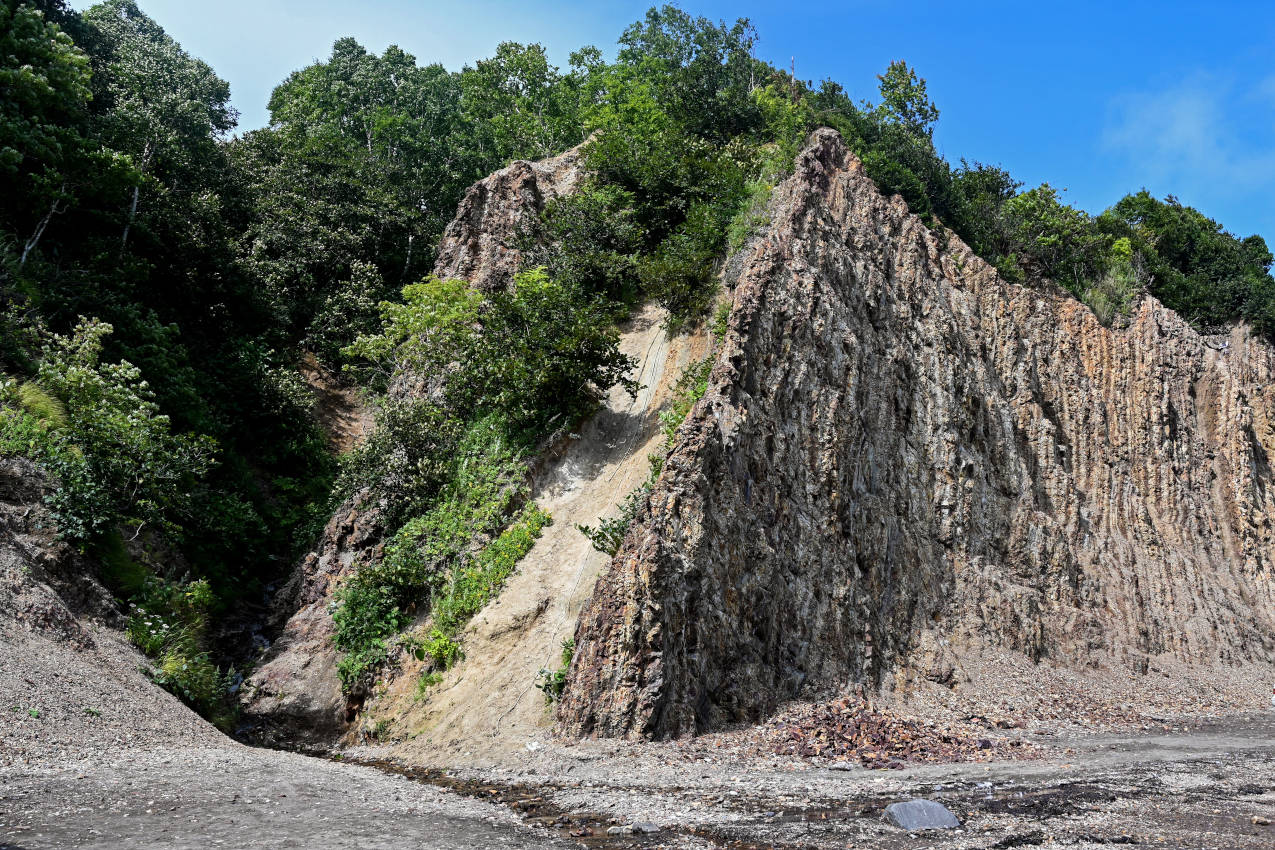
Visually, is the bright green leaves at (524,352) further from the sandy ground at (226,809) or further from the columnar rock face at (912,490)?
the sandy ground at (226,809)

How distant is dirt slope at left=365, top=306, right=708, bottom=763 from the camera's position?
43.0 feet

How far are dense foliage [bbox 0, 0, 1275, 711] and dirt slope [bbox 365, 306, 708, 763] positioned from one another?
2.18 ft

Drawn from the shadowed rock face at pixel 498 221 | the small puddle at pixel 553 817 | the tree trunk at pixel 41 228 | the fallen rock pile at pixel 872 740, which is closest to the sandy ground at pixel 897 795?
the small puddle at pixel 553 817

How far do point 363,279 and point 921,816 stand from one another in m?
25.8

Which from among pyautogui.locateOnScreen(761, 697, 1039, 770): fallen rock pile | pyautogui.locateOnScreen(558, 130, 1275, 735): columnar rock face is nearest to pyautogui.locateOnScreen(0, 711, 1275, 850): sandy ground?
pyautogui.locateOnScreen(761, 697, 1039, 770): fallen rock pile

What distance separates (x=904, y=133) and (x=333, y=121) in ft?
93.0

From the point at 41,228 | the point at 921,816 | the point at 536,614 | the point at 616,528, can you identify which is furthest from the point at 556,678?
the point at 41,228

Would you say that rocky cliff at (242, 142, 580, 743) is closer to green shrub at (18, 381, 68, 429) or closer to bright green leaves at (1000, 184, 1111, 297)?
green shrub at (18, 381, 68, 429)

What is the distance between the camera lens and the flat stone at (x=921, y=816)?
Answer: 841 centimetres

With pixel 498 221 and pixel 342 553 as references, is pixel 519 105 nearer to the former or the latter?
pixel 498 221

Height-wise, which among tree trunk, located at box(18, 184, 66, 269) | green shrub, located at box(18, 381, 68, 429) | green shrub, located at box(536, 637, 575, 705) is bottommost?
green shrub, located at box(536, 637, 575, 705)

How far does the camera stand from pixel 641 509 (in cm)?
1404

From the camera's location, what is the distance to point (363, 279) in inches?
1135

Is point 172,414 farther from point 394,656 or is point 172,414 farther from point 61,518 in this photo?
point 394,656
